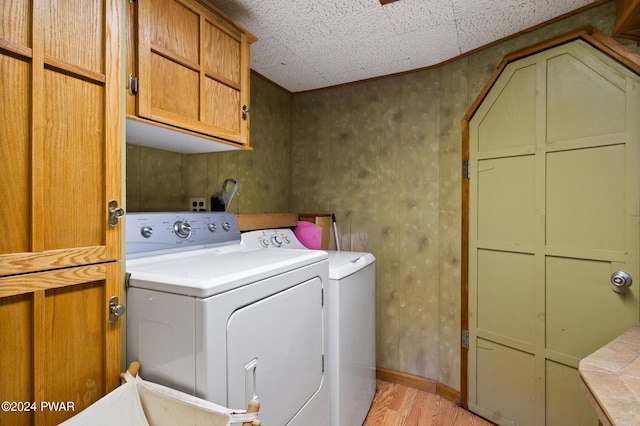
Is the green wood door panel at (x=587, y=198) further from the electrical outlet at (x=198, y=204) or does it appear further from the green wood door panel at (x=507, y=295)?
the electrical outlet at (x=198, y=204)

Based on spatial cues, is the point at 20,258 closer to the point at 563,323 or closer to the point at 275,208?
the point at 275,208

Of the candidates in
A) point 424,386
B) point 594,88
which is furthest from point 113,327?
point 594,88

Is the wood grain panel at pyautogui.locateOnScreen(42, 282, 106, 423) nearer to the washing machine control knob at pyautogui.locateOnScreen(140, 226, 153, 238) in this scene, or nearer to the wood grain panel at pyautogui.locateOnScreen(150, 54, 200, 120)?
the washing machine control knob at pyautogui.locateOnScreen(140, 226, 153, 238)

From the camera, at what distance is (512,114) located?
192 centimetres

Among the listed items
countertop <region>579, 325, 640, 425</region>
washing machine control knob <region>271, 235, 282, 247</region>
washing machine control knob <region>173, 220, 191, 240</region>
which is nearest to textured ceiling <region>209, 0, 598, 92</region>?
washing machine control knob <region>173, 220, 191, 240</region>

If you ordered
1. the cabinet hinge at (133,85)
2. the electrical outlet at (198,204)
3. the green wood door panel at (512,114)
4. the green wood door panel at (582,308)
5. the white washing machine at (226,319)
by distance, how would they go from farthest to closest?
the electrical outlet at (198,204), the green wood door panel at (512,114), the green wood door panel at (582,308), the cabinet hinge at (133,85), the white washing machine at (226,319)

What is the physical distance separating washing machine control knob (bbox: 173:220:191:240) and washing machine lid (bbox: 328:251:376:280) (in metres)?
0.71

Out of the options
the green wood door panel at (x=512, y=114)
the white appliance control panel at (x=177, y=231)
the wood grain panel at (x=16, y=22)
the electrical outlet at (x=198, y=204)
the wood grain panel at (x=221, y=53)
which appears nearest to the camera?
the wood grain panel at (x=16, y=22)

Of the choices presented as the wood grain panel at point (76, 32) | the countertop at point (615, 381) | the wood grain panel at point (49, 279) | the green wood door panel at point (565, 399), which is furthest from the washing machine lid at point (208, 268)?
the green wood door panel at point (565, 399)

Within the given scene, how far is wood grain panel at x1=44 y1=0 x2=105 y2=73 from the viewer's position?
880 mm

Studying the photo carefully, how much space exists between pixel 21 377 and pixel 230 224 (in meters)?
1.03

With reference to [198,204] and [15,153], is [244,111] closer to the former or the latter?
[198,204]

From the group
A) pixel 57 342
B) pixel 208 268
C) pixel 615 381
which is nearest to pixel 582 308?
pixel 615 381

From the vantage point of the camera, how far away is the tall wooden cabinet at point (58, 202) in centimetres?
82
